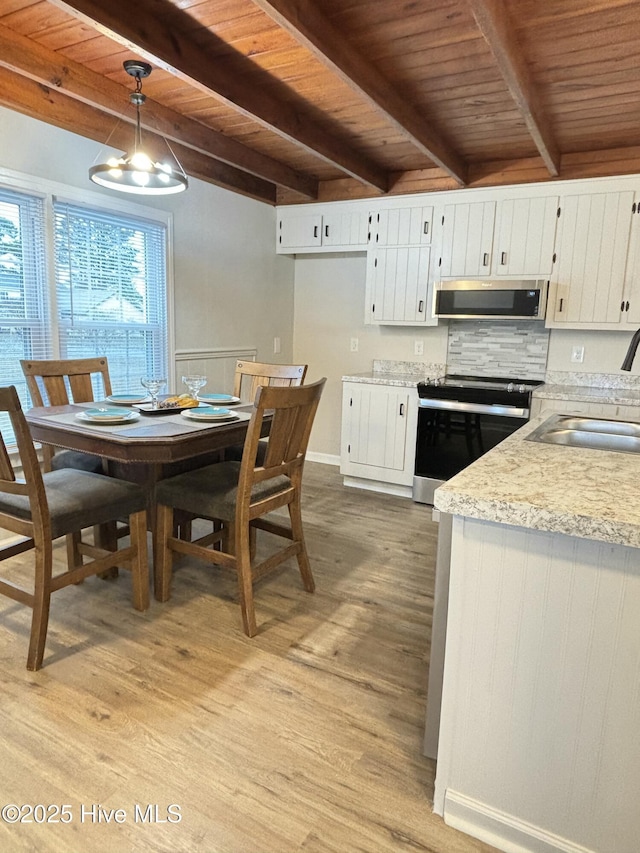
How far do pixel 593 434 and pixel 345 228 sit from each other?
9.90 feet

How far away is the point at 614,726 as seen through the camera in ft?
3.68

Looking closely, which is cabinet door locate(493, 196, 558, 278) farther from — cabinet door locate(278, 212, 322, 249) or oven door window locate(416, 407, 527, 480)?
cabinet door locate(278, 212, 322, 249)

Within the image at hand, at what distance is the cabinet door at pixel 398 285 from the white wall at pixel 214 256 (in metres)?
0.96

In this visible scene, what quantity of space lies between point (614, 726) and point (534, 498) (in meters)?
0.51

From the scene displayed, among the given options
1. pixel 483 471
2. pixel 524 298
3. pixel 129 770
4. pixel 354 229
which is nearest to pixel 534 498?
pixel 483 471

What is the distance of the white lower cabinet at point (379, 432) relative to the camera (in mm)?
3902

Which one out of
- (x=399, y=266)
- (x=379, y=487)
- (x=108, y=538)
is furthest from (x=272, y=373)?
(x=399, y=266)

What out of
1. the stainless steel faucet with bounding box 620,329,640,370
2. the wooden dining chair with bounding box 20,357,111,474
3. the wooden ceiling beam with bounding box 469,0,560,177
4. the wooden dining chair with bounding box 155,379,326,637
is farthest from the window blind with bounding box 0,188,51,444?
the stainless steel faucet with bounding box 620,329,640,370

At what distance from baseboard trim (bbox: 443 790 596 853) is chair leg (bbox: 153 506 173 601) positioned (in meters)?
1.46

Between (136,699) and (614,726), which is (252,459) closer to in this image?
(136,699)

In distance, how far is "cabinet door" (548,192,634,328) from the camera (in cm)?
340

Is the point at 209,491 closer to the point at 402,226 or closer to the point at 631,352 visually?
the point at 631,352

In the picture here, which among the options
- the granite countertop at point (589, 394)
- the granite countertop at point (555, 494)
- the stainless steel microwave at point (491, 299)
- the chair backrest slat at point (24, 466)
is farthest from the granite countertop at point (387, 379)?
the chair backrest slat at point (24, 466)

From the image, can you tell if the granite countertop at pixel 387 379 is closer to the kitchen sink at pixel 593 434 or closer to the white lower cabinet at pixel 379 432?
the white lower cabinet at pixel 379 432
